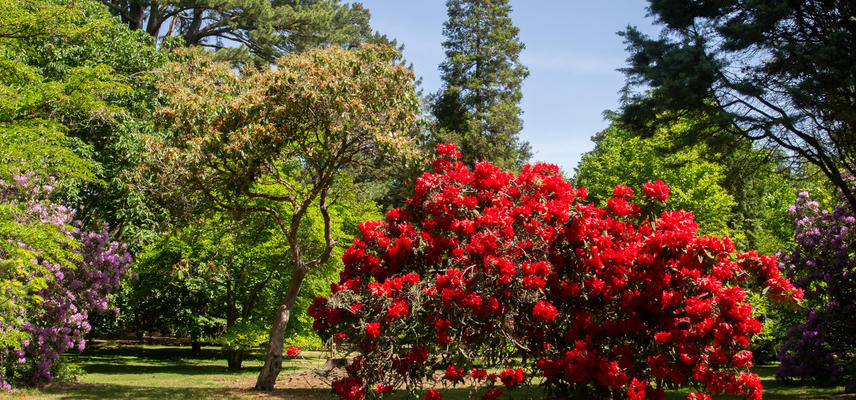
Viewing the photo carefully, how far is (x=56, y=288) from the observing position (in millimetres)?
13008

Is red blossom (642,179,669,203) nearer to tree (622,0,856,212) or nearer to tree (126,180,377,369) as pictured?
tree (622,0,856,212)

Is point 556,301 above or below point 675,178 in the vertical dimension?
below

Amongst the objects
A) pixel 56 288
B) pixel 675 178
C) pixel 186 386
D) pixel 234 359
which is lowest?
pixel 234 359

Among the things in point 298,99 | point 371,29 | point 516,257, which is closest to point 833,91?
point 516,257

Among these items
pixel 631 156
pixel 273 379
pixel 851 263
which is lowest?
pixel 273 379

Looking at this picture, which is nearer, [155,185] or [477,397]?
[477,397]

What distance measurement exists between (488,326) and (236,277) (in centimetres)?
1354

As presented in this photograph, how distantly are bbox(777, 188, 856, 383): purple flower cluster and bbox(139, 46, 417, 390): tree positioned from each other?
384 inches

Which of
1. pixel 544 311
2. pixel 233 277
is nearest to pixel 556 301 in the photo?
pixel 544 311

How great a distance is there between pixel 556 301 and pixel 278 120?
6.66m

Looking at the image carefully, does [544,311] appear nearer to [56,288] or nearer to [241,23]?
[56,288]

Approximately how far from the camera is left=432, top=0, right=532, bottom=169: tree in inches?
1152

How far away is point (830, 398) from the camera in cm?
1138

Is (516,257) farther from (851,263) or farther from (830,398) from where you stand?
(851,263)
